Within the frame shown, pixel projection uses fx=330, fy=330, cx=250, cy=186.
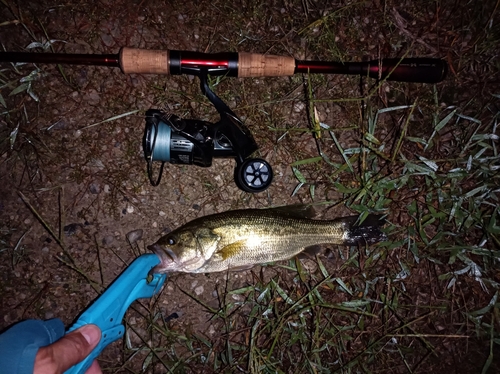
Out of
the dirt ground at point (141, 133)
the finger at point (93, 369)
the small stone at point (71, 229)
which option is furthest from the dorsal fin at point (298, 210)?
the finger at point (93, 369)

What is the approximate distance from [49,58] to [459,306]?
4283 millimetres

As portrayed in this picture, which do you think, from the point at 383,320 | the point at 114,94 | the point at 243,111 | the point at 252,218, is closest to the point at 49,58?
the point at 114,94

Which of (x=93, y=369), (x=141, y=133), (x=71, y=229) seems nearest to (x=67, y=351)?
(x=93, y=369)

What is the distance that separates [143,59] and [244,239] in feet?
5.52

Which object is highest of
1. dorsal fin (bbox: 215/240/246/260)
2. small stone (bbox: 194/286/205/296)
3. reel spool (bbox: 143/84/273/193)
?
reel spool (bbox: 143/84/273/193)

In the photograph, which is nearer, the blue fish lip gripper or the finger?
the blue fish lip gripper

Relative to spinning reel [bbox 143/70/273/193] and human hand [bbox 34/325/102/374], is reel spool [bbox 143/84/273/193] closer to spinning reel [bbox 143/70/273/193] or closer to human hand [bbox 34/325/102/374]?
spinning reel [bbox 143/70/273/193]

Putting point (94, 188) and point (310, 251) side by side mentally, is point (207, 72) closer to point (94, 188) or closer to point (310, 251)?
point (94, 188)

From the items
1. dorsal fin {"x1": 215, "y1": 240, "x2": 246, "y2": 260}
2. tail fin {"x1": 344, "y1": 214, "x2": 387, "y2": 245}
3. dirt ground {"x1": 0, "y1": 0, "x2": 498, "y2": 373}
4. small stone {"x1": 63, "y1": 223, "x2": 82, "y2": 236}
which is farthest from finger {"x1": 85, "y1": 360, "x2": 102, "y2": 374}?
tail fin {"x1": 344, "y1": 214, "x2": 387, "y2": 245}

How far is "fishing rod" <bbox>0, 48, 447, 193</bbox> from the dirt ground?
1.22ft

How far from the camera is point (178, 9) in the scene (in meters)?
3.11

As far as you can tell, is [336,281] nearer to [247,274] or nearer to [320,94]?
[247,274]

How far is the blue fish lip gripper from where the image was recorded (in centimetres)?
251

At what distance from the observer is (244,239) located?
277cm
